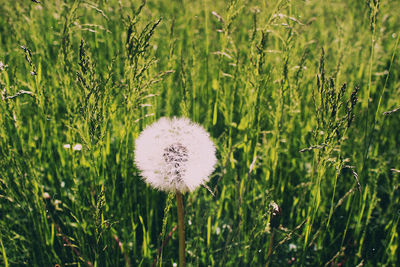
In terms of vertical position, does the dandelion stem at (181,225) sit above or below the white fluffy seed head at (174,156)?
below

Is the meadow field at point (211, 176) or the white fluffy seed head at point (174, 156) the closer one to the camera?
the white fluffy seed head at point (174, 156)

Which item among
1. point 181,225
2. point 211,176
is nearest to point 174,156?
point 181,225

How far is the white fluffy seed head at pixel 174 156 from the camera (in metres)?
1.05

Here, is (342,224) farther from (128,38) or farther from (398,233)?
(128,38)

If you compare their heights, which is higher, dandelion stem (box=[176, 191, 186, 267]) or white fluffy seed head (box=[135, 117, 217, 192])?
white fluffy seed head (box=[135, 117, 217, 192])

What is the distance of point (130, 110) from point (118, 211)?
590 millimetres

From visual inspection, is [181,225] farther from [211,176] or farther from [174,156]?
[211,176]

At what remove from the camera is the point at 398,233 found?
5.39 feet

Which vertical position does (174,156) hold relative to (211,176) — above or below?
above

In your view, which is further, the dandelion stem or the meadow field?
the meadow field

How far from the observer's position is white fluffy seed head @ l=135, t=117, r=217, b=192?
1053mm

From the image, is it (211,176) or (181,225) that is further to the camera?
(211,176)

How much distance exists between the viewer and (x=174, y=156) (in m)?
1.10

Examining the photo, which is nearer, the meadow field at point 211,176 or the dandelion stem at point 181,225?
the dandelion stem at point 181,225
